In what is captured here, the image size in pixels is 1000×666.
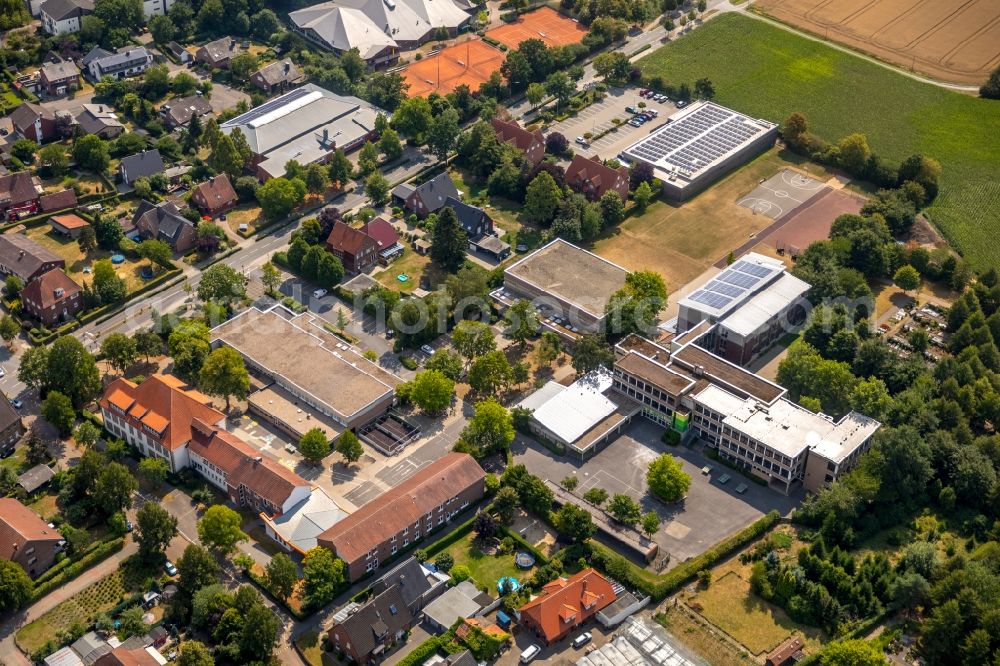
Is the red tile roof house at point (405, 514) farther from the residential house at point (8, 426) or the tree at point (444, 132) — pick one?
the tree at point (444, 132)

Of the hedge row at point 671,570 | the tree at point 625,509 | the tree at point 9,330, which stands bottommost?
the hedge row at point 671,570

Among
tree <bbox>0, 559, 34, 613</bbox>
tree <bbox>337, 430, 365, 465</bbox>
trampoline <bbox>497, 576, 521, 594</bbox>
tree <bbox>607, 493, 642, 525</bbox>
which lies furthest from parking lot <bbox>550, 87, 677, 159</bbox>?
tree <bbox>0, 559, 34, 613</bbox>

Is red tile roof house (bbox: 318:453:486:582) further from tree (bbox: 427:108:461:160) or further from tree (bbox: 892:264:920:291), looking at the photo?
tree (bbox: 427:108:461:160)

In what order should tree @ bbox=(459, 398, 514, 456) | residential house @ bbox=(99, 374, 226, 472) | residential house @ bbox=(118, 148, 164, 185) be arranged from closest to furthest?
residential house @ bbox=(99, 374, 226, 472)
tree @ bbox=(459, 398, 514, 456)
residential house @ bbox=(118, 148, 164, 185)

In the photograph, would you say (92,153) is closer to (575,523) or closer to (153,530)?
(153,530)

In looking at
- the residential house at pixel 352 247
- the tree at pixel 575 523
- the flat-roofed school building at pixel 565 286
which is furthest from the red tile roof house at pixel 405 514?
the residential house at pixel 352 247

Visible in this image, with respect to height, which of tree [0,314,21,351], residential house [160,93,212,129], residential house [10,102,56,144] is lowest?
tree [0,314,21,351]

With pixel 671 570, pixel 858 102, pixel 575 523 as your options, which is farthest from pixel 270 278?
pixel 858 102
